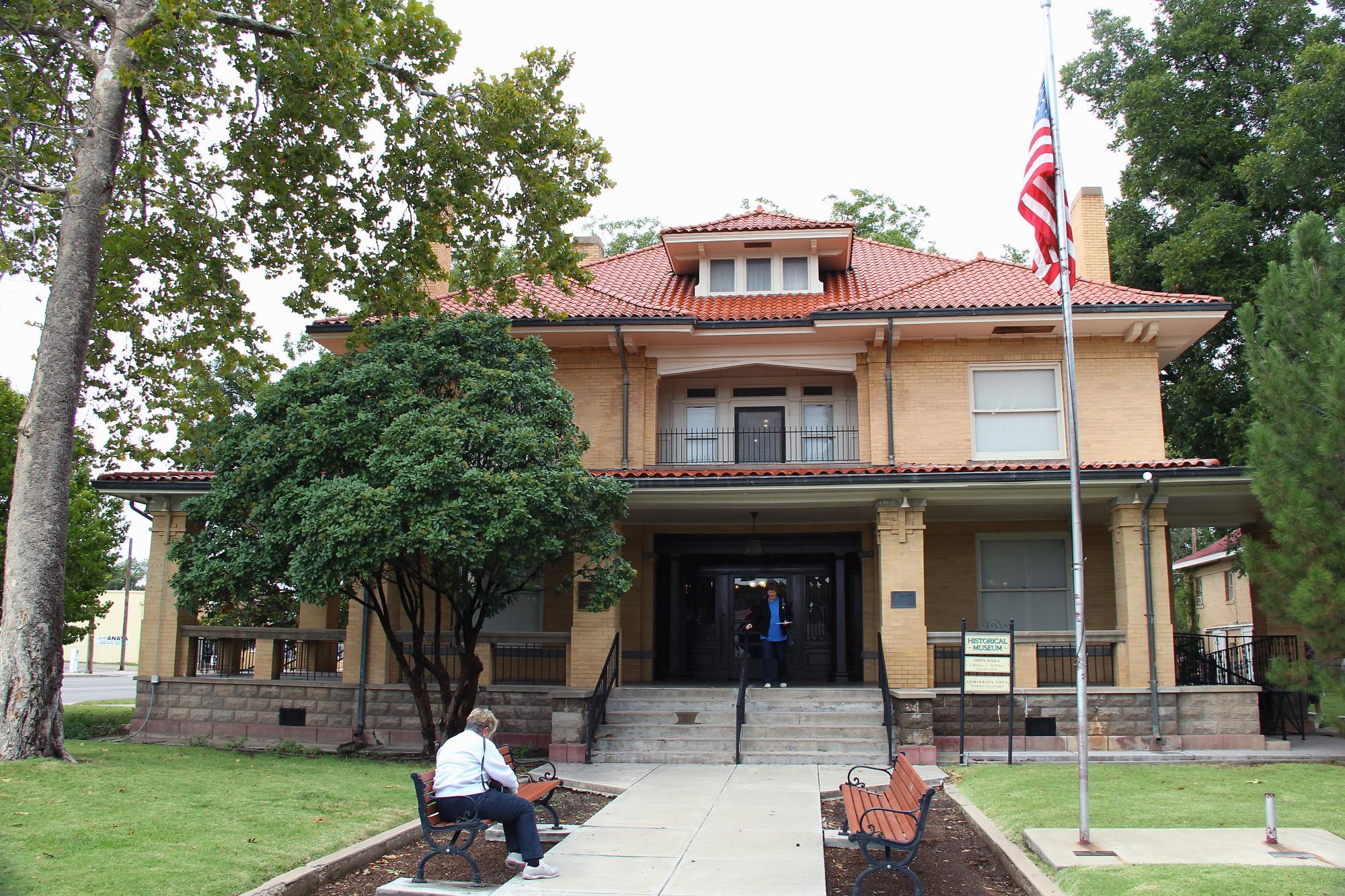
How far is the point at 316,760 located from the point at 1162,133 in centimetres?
2174

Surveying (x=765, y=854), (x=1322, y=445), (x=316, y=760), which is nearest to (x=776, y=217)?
(x=1322, y=445)

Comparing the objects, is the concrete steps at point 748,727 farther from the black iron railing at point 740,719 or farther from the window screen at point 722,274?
the window screen at point 722,274

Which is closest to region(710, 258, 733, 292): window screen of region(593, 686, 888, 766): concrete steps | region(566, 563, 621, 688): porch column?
region(566, 563, 621, 688): porch column

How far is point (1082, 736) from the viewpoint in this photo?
867 centimetres

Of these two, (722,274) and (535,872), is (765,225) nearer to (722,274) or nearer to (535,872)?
(722,274)

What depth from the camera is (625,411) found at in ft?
61.8

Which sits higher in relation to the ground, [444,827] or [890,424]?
[890,424]

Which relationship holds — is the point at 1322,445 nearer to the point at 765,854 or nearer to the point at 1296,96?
the point at 765,854

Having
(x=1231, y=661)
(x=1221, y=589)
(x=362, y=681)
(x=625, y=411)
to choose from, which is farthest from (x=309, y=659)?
(x=1221, y=589)

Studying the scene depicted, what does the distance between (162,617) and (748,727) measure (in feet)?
33.5

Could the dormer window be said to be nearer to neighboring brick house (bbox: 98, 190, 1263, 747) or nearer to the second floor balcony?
neighboring brick house (bbox: 98, 190, 1263, 747)

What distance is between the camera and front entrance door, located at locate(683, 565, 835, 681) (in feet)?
64.2

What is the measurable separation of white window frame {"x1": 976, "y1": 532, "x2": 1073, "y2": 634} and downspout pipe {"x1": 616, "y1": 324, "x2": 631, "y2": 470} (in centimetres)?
657

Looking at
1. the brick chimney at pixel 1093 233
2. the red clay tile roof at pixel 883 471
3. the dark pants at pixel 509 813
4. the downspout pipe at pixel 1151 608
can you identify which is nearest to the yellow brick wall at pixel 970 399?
the red clay tile roof at pixel 883 471
